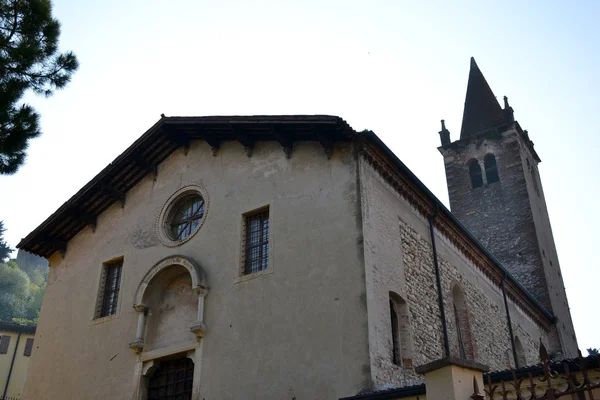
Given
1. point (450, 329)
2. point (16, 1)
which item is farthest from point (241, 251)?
point (16, 1)

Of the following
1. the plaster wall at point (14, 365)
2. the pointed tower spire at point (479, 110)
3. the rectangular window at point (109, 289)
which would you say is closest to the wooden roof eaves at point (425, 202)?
the rectangular window at point (109, 289)

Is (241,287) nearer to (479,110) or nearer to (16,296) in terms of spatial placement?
(479,110)

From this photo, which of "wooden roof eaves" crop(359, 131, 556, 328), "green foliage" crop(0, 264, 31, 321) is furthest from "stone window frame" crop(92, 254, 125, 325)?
"green foliage" crop(0, 264, 31, 321)

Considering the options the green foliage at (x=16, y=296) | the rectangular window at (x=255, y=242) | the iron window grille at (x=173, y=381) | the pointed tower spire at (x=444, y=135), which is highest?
the green foliage at (x=16, y=296)

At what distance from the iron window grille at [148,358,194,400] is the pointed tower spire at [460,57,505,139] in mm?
23319

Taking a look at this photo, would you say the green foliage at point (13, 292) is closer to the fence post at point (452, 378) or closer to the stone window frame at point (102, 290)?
the stone window frame at point (102, 290)

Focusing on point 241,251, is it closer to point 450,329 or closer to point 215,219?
point 215,219

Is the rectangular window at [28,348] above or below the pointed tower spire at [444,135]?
below

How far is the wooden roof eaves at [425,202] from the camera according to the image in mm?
12873

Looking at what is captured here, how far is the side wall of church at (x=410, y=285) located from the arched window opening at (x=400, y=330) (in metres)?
0.06

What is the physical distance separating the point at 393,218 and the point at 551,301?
15679 mm

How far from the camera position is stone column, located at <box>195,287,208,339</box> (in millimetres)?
12766

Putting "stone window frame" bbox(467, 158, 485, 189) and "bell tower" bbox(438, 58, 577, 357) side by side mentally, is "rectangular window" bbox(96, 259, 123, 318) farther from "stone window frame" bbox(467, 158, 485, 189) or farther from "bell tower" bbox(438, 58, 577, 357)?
"stone window frame" bbox(467, 158, 485, 189)

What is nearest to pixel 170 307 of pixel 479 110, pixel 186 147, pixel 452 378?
pixel 186 147
